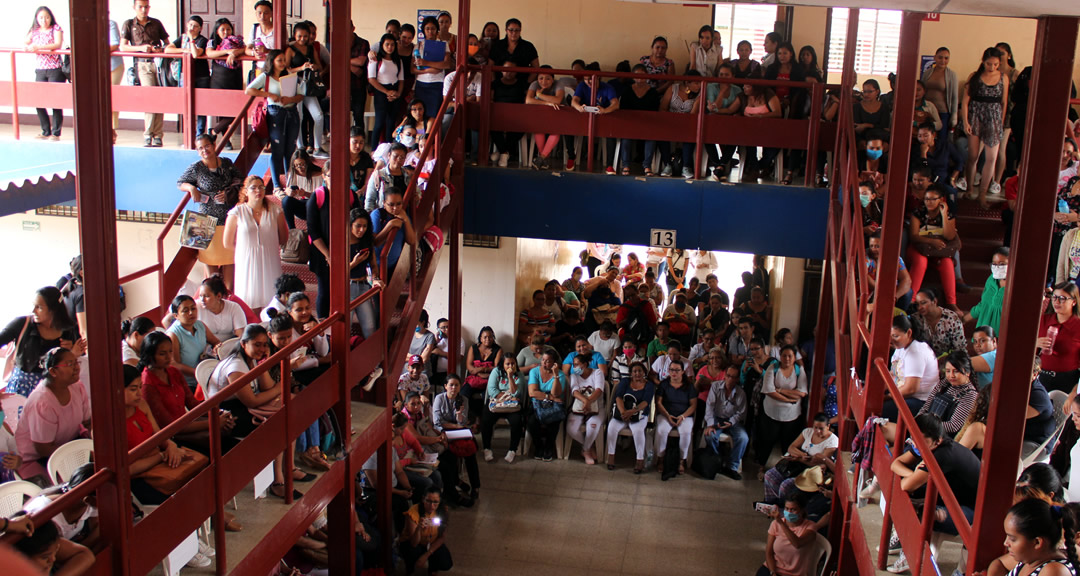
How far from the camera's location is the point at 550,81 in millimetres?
11609

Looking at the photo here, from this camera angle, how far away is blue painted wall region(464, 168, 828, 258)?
11.2 m

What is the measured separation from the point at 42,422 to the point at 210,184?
3.96 m

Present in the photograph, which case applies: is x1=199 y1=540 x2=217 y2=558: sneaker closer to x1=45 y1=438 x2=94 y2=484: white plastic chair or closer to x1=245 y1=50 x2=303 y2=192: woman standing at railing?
x1=45 y1=438 x2=94 y2=484: white plastic chair

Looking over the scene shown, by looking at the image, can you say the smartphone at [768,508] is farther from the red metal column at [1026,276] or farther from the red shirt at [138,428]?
the red shirt at [138,428]

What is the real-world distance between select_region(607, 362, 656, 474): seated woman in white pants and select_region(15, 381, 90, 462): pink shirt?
693 cm

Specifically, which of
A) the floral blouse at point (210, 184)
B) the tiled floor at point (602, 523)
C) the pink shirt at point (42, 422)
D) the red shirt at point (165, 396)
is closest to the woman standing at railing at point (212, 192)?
the floral blouse at point (210, 184)

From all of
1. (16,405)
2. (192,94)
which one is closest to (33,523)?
(16,405)

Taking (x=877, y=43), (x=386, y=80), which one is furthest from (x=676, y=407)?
(x=877, y=43)

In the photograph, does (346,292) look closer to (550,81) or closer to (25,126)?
(550,81)

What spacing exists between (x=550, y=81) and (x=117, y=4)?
710 cm

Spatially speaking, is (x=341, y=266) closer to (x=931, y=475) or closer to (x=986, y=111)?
(x=931, y=475)

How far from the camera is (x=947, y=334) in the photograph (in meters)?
8.60

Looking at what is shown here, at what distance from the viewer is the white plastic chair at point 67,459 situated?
220 inches

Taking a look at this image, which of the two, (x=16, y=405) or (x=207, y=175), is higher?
(x=207, y=175)
